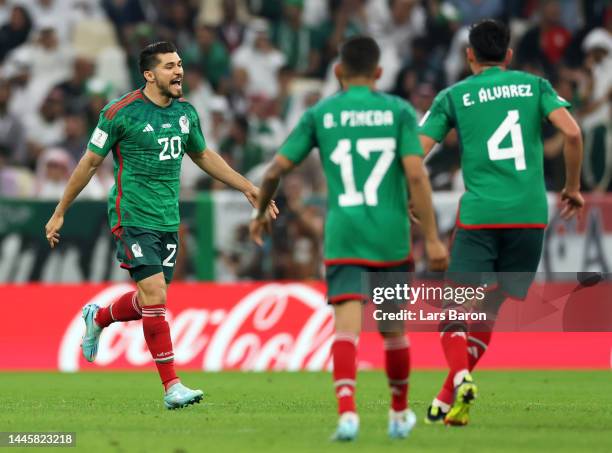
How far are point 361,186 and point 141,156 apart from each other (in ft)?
9.37

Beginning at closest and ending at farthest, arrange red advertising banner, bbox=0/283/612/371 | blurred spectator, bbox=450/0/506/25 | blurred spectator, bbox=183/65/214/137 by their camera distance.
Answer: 1. red advertising banner, bbox=0/283/612/371
2. blurred spectator, bbox=183/65/214/137
3. blurred spectator, bbox=450/0/506/25

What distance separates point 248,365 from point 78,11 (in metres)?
8.35

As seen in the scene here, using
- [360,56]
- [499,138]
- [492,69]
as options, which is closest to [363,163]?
[360,56]

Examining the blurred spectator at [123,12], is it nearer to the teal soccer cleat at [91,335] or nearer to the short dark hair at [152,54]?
the teal soccer cleat at [91,335]

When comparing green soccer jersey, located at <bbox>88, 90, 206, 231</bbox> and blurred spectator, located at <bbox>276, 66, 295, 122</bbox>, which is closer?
green soccer jersey, located at <bbox>88, 90, 206, 231</bbox>

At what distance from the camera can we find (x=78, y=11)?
21375 mm

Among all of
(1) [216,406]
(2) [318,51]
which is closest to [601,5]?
(2) [318,51]

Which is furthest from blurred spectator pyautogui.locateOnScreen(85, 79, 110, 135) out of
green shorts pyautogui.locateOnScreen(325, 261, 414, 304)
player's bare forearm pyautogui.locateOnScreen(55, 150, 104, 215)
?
green shorts pyautogui.locateOnScreen(325, 261, 414, 304)

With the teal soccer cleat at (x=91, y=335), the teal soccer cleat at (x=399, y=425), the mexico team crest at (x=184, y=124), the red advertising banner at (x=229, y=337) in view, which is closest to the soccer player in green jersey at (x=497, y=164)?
the teal soccer cleat at (x=399, y=425)

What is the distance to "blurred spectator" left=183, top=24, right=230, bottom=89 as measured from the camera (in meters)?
20.7

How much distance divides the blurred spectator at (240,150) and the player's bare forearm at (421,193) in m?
10.9

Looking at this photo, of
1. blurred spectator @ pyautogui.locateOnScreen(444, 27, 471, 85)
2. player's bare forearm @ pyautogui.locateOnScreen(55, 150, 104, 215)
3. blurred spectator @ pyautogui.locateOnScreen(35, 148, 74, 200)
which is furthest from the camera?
blurred spectator @ pyautogui.locateOnScreen(444, 27, 471, 85)

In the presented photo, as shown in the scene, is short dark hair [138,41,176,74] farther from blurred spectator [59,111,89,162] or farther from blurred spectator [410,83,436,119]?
blurred spectator [410,83,436,119]

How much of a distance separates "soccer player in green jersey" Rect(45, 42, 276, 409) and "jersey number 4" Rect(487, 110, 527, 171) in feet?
7.06
